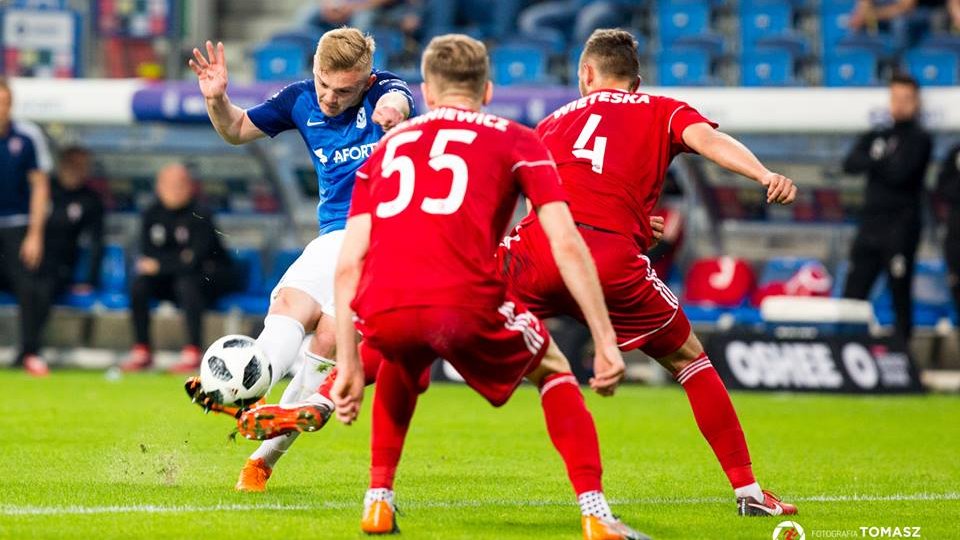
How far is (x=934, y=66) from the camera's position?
16.7m

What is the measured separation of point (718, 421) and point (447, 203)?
187 cm

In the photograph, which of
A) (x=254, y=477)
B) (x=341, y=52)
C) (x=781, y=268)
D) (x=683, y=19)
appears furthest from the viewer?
(x=683, y=19)

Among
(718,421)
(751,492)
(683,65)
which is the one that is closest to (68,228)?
(683,65)

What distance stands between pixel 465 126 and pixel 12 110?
1110 centimetres

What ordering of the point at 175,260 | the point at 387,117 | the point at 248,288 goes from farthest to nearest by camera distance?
the point at 248,288, the point at 175,260, the point at 387,117

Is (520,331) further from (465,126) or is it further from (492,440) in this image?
(492,440)

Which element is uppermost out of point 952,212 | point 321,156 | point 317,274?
point 321,156

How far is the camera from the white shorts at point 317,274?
6973mm

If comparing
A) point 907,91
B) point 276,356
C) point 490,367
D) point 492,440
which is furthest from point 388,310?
point 907,91

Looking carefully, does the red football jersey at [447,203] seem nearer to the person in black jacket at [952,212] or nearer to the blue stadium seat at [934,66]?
the person in black jacket at [952,212]

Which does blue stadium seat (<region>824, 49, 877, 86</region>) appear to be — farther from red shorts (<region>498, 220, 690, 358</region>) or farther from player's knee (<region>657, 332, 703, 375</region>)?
red shorts (<region>498, 220, 690, 358</region>)

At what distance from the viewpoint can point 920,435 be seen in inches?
416

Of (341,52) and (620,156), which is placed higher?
(341,52)

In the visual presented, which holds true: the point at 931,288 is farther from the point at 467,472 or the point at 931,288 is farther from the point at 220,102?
the point at 220,102
